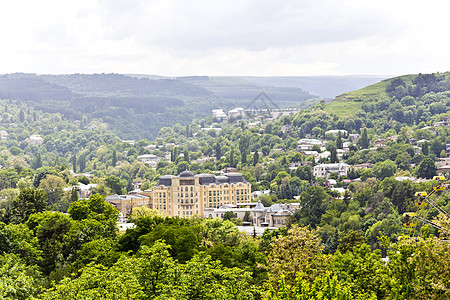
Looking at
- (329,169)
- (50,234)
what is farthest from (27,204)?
(329,169)

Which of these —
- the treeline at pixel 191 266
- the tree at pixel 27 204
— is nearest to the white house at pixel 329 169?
the treeline at pixel 191 266

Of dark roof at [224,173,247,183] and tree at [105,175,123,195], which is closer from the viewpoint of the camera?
dark roof at [224,173,247,183]

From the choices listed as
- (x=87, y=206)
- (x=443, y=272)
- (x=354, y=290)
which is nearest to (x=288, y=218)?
(x=87, y=206)

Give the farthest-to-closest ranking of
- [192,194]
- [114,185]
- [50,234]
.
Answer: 1. [114,185]
2. [192,194]
3. [50,234]

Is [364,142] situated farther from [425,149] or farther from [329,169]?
[329,169]

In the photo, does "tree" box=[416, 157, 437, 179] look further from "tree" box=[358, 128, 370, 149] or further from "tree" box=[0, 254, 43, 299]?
"tree" box=[0, 254, 43, 299]

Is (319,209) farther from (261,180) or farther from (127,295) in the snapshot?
(127,295)

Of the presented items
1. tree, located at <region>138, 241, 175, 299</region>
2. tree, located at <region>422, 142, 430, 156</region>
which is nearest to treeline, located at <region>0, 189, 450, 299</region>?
tree, located at <region>138, 241, 175, 299</region>

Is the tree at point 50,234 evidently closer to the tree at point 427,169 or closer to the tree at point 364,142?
the tree at point 427,169
